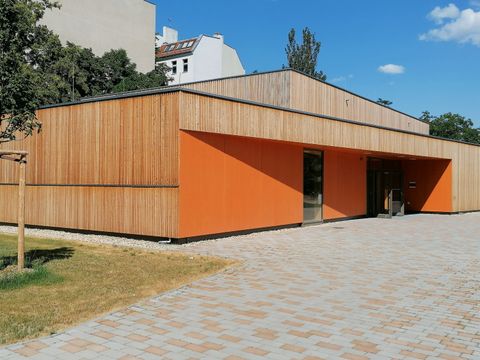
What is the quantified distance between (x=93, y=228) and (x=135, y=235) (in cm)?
178

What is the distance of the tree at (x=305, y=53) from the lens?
5538 centimetres

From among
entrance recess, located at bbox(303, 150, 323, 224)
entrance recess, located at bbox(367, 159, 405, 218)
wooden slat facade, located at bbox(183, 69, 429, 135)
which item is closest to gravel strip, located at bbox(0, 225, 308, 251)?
entrance recess, located at bbox(303, 150, 323, 224)

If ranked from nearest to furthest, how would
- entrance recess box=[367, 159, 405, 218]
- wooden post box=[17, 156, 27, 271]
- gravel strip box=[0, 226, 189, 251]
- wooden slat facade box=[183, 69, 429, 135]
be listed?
wooden post box=[17, 156, 27, 271] → gravel strip box=[0, 226, 189, 251] → wooden slat facade box=[183, 69, 429, 135] → entrance recess box=[367, 159, 405, 218]

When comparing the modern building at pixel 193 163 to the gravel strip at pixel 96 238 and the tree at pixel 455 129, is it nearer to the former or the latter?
the gravel strip at pixel 96 238

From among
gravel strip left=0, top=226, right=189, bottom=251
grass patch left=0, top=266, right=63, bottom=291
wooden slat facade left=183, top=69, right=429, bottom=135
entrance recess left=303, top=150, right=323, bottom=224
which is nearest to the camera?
grass patch left=0, top=266, right=63, bottom=291

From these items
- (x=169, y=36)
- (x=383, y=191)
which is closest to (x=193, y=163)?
(x=383, y=191)

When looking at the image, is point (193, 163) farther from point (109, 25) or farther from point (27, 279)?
point (109, 25)

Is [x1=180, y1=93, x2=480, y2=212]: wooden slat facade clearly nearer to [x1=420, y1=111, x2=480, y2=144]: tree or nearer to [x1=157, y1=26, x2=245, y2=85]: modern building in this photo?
[x1=157, y1=26, x2=245, y2=85]: modern building

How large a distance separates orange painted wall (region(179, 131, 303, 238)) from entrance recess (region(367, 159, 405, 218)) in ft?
23.0

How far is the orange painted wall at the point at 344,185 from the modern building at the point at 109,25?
27.9m

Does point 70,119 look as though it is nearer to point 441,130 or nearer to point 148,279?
point 148,279

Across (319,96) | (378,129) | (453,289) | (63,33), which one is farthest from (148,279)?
(63,33)

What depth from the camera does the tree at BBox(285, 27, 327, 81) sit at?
5538cm

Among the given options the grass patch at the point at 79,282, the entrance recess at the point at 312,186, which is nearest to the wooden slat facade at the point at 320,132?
the entrance recess at the point at 312,186
